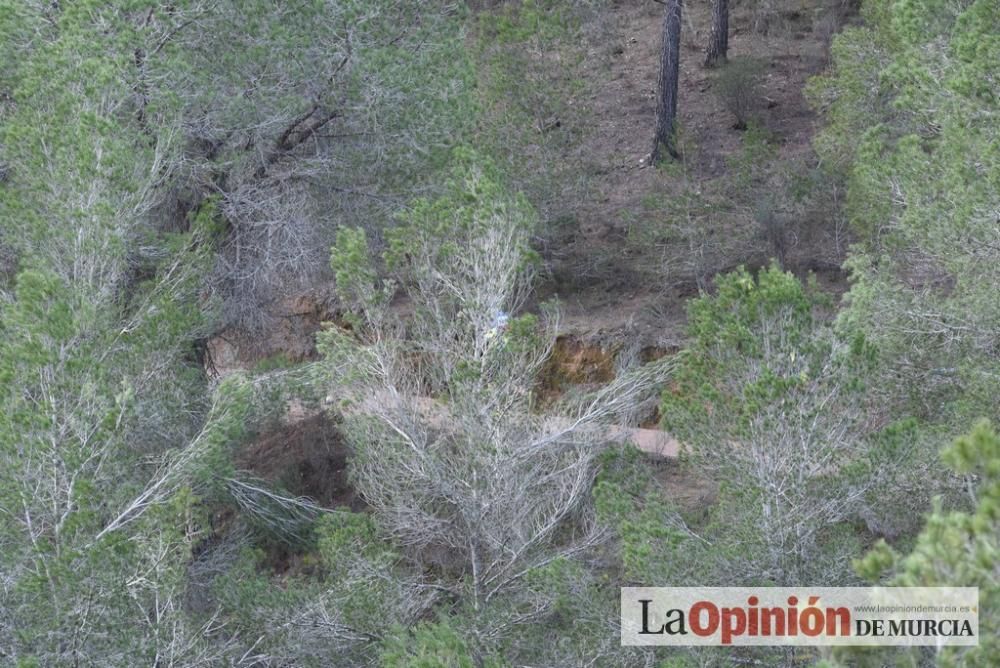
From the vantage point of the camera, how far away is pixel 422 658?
6.56 metres

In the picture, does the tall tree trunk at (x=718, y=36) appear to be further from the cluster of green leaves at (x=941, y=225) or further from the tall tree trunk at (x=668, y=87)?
the cluster of green leaves at (x=941, y=225)

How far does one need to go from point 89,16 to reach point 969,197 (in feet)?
24.9

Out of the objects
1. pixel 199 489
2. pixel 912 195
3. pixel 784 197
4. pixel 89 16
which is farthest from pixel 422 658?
pixel 784 197

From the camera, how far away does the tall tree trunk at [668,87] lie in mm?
19545

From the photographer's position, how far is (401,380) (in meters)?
9.20

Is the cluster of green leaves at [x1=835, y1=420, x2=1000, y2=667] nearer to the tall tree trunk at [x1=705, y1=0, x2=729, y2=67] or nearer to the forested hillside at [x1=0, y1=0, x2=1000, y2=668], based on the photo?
the forested hillside at [x1=0, y1=0, x2=1000, y2=668]

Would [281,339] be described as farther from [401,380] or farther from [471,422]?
[471,422]

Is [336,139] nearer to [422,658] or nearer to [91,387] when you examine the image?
[91,387]

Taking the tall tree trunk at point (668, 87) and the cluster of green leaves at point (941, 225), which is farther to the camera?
the tall tree trunk at point (668, 87)

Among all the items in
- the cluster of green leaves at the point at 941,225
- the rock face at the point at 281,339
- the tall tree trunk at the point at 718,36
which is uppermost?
the cluster of green leaves at the point at 941,225

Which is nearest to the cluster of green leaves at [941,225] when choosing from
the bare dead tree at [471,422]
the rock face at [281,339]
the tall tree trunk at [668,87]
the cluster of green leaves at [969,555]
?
the bare dead tree at [471,422]

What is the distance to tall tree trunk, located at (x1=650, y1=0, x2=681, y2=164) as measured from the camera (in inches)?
770

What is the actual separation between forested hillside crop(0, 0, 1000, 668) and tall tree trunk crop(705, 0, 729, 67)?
8708mm

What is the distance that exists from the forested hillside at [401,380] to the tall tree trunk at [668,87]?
503 cm
